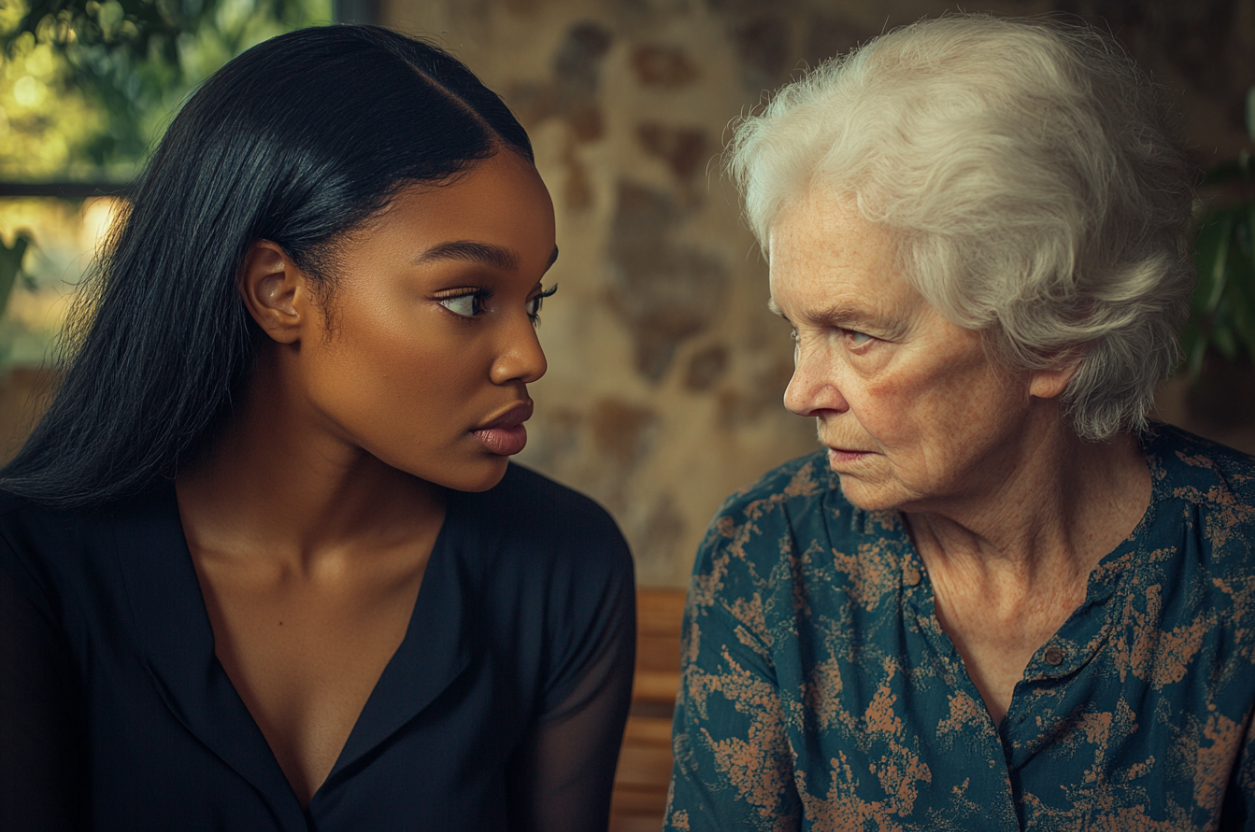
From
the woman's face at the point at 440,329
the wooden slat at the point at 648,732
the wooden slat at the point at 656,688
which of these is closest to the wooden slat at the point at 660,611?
the wooden slat at the point at 656,688

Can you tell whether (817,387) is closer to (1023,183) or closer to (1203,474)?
(1023,183)

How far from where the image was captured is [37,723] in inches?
34.7

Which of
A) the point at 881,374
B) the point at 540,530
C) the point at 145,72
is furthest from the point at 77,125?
the point at 881,374

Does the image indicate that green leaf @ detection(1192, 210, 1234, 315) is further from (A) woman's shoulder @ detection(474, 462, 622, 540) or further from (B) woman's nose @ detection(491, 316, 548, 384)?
(B) woman's nose @ detection(491, 316, 548, 384)

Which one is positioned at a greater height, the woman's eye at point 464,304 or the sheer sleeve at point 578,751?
the woman's eye at point 464,304

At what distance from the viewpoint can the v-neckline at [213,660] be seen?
92 cm

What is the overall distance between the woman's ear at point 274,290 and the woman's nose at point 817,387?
52 cm

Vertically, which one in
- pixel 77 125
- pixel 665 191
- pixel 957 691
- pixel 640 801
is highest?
pixel 77 125

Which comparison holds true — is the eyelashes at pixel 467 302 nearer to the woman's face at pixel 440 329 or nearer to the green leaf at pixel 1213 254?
the woman's face at pixel 440 329

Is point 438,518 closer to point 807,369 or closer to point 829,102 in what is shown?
point 807,369

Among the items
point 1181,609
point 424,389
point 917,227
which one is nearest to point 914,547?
point 1181,609

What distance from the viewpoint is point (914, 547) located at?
3.86 ft

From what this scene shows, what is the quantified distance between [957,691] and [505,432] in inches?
23.6

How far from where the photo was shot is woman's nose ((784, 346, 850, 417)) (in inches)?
40.7
